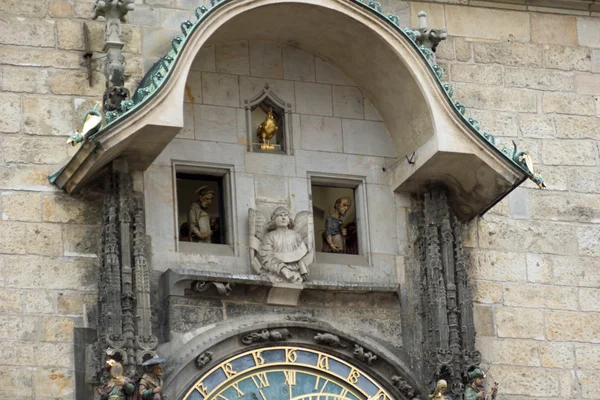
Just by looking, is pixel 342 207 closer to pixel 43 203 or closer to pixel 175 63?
pixel 175 63

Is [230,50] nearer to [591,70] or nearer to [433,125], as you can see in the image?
[433,125]

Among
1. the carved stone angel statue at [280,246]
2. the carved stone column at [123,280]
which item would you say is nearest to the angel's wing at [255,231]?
the carved stone angel statue at [280,246]

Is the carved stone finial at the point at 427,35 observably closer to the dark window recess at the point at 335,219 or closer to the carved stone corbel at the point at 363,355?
the dark window recess at the point at 335,219

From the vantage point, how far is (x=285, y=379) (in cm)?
1448

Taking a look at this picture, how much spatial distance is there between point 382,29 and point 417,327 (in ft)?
6.43

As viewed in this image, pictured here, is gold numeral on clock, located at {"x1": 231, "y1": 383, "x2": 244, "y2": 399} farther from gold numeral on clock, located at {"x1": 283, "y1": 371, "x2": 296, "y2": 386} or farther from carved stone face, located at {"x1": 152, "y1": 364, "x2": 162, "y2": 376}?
carved stone face, located at {"x1": 152, "y1": 364, "x2": 162, "y2": 376}

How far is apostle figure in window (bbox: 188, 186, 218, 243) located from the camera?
14844 mm

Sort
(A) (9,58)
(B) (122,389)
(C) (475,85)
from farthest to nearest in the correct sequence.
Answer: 1. (C) (475,85)
2. (A) (9,58)
3. (B) (122,389)

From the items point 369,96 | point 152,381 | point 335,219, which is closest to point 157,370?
point 152,381

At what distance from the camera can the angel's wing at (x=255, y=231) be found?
14.7 meters

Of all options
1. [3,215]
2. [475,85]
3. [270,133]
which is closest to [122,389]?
[3,215]

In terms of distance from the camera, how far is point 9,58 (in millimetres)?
14688

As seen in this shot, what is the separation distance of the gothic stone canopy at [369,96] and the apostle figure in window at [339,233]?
377 millimetres

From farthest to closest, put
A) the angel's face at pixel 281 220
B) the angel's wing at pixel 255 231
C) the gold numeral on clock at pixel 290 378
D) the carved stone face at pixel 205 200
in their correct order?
the carved stone face at pixel 205 200
the angel's face at pixel 281 220
the angel's wing at pixel 255 231
the gold numeral on clock at pixel 290 378
